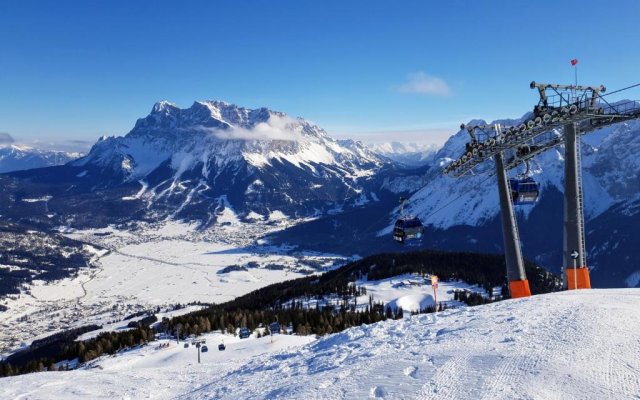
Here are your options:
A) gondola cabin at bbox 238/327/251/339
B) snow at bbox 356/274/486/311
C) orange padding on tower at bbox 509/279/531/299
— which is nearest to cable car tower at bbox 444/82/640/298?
orange padding on tower at bbox 509/279/531/299

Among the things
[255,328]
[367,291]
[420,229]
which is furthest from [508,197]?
[367,291]

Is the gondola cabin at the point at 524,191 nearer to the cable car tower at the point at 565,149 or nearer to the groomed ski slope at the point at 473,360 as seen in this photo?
the cable car tower at the point at 565,149

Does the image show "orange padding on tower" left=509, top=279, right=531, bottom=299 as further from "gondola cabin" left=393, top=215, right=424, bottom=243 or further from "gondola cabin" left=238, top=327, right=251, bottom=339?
"gondola cabin" left=238, top=327, right=251, bottom=339

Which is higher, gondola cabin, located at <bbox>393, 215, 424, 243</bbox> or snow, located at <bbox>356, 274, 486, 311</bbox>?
gondola cabin, located at <bbox>393, 215, 424, 243</bbox>

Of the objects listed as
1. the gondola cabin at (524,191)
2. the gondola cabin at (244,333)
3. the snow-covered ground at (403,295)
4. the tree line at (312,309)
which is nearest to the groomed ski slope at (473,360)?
the gondola cabin at (524,191)

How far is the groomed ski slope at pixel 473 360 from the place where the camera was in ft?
44.7

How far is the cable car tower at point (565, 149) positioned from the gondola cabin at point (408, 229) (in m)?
10.4

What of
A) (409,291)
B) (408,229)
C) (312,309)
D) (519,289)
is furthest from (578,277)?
(409,291)

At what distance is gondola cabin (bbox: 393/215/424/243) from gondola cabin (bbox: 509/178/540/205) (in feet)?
34.0

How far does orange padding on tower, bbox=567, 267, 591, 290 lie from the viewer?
28.1 m

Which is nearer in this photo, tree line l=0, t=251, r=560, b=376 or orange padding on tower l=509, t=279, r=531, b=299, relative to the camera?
orange padding on tower l=509, t=279, r=531, b=299

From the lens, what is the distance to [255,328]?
281 feet

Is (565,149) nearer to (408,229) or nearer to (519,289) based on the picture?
(519,289)

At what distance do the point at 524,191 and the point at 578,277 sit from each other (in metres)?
6.96
